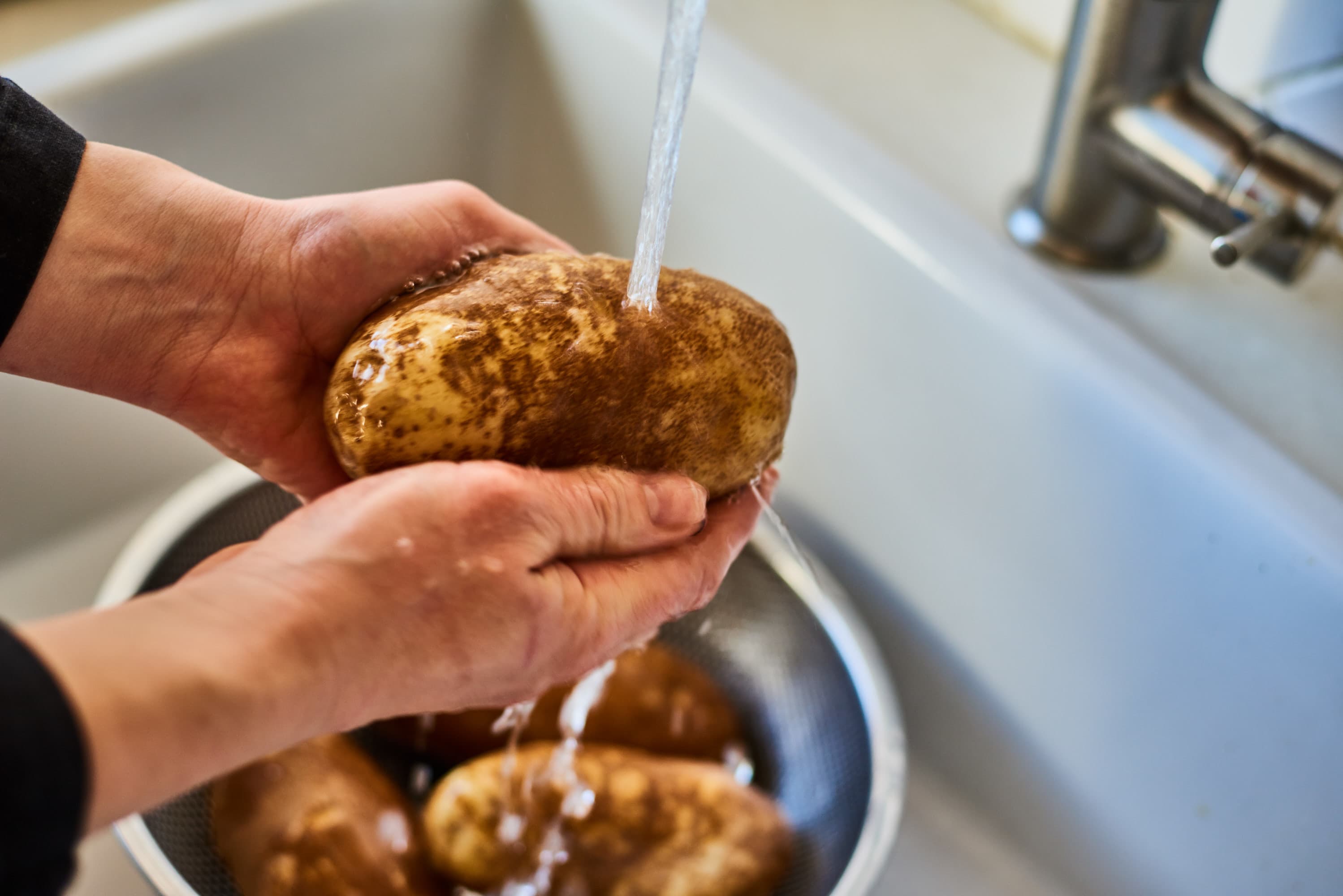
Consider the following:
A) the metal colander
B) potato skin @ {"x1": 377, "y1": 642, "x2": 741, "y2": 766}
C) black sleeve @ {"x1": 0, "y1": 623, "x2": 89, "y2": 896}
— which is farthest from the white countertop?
black sleeve @ {"x1": 0, "y1": 623, "x2": 89, "y2": 896}

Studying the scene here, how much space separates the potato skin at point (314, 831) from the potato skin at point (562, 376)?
0.94 feet

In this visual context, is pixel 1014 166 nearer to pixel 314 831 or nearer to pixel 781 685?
pixel 781 685

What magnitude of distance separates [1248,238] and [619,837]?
20.5 inches

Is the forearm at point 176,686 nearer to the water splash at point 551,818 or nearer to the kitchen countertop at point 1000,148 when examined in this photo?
the water splash at point 551,818

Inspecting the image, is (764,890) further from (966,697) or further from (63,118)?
(63,118)

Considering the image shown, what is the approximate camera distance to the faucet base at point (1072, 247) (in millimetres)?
781

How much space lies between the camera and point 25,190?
1.76ft

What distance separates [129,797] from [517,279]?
11.3 inches

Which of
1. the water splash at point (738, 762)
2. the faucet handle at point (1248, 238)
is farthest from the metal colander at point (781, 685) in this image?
the faucet handle at point (1248, 238)

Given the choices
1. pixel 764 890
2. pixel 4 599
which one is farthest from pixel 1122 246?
pixel 4 599

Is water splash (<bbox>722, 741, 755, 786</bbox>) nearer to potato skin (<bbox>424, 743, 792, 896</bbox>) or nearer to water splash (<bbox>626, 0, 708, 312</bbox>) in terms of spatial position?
potato skin (<bbox>424, 743, 792, 896</bbox>)

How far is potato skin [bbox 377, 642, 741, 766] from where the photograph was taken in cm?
76

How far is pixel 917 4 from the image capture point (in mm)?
1019

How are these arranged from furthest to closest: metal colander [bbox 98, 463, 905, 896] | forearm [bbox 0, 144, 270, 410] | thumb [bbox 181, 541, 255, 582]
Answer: metal colander [bbox 98, 463, 905, 896] → forearm [bbox 0, 144, 270, 410] → thumb [bbox 181, 541, 255, 582]
